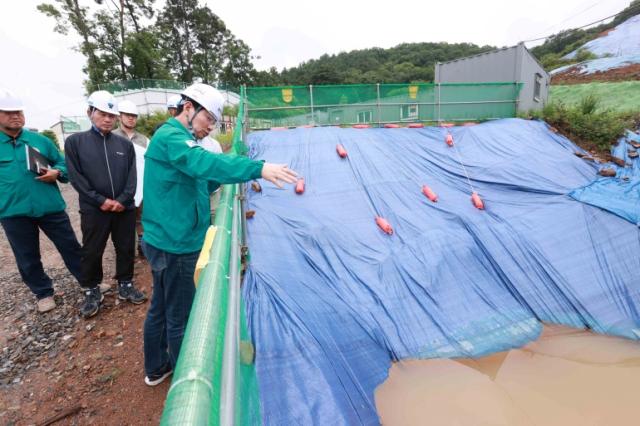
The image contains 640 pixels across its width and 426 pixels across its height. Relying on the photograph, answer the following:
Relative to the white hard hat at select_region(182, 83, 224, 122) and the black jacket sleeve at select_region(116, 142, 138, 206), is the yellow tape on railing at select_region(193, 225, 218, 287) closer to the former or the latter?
the white hard hat at select_region(182, 83, 224, 122)

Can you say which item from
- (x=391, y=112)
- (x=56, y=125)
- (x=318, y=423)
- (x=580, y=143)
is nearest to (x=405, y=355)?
→ (x=318, y=423)

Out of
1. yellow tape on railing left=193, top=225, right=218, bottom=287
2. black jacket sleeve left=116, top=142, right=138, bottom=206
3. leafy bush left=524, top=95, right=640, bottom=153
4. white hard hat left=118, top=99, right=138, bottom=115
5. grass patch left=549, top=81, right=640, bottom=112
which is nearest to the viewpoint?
yellow tape on railing left=193, top=225, right=218, bottom=287

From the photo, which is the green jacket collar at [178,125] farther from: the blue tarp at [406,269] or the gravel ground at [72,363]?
the gravel ground at [72,363]

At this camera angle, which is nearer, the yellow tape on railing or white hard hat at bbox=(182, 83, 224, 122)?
the yellow tape on railing

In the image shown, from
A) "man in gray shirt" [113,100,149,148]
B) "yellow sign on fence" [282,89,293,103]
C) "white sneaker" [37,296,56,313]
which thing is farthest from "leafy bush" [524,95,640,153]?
→ "white sneaker" [37,296,56,313]

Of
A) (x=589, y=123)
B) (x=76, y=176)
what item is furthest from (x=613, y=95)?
(x=76, y=176)

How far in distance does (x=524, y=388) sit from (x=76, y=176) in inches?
179

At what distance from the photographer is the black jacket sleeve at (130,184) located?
306cm

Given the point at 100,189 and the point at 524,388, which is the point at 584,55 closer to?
the point at 524,388

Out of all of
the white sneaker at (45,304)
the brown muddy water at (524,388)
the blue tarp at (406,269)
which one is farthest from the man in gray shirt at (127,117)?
the brown muddy water at (524,388)

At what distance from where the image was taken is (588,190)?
5.29 meters

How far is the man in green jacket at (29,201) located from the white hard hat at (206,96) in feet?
7.00

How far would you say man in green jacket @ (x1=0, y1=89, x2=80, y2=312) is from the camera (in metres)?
2.79

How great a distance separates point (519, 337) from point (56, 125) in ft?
103
